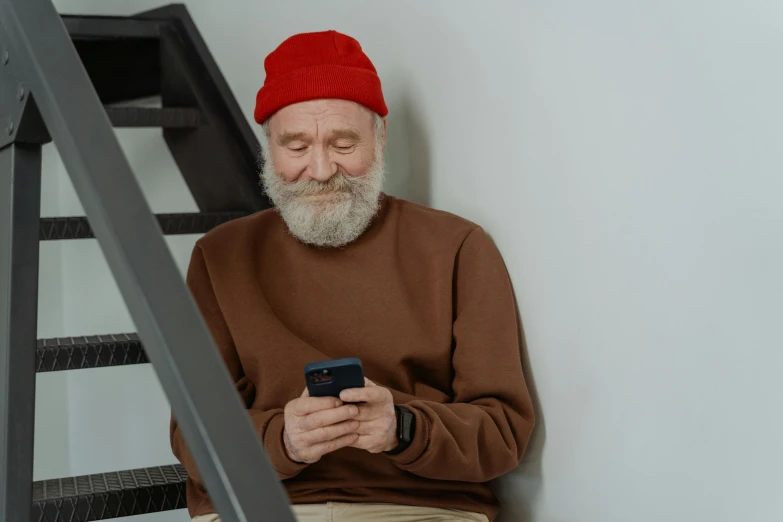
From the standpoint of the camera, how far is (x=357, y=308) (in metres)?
1.90

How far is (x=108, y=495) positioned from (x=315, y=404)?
0.60 meters

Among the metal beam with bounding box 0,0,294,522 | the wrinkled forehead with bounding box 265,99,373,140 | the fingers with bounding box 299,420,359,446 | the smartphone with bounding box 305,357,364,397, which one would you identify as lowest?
the fingers with bounding box 299,420,359,446

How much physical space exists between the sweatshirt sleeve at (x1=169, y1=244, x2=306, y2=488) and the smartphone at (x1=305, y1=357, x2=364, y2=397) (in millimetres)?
221

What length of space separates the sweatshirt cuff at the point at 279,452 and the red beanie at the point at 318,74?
26.7 inches

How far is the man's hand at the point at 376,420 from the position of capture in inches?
60.1

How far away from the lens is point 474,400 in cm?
180

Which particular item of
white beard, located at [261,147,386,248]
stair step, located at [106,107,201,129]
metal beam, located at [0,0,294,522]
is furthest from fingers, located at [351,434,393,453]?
stair step, located at [106,107,201,129]

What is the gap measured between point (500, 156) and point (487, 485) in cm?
70

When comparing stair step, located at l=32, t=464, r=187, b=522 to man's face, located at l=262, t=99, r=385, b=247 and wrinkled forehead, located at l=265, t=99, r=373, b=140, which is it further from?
wrinkled forehead, located at l=265, t=99, r=373, b=140

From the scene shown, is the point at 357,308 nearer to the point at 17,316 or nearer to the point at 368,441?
the point at 368,441

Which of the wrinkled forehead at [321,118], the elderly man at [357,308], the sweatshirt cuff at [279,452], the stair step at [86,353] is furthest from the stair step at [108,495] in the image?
the wrinkled forehead at [321,118]

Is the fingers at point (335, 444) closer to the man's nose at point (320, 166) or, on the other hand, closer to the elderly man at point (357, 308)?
the elderly man at point (357, 308)

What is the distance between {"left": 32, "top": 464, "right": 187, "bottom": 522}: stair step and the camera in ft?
5.96

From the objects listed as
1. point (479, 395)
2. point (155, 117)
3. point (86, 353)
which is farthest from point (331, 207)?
point (155, 117)
